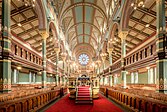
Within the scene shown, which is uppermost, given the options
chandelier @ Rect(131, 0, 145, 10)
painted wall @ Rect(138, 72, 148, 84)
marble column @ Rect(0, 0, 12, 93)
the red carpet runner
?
chandelier @ Rect(131, 0, 145, 10)

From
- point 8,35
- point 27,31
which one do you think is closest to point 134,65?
point 8,35

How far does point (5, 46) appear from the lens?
682 cm

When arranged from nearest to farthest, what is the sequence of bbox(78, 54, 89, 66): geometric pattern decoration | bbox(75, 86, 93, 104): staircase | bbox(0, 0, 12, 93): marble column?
bbox(0, 0, 12, 93): marble column
bbox(75, 86, 93, 104): staircase
bbox(78, 54, 89, 66): geometric pattern decoration

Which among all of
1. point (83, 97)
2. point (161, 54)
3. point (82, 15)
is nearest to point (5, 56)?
point (83, 97)

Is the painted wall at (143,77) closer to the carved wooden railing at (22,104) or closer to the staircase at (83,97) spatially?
the staircase at (83,97)

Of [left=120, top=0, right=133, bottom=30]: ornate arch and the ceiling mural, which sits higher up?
the ceiling mural

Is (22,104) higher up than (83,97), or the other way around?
(22,104)

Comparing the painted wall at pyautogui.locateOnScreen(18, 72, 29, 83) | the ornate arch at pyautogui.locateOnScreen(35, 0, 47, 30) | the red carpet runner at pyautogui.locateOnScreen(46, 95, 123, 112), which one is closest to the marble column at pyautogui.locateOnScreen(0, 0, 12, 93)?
the red carpet runner at pyautogui.locateOnScreen(46, 95, 123, 112)

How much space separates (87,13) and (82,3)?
4.08m

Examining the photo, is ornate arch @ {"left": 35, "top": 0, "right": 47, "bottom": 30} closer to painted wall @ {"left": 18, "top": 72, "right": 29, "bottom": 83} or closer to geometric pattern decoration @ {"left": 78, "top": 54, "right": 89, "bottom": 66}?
painted wall @ {"left": 18, "top": 72, "right": 29, "bottom": 83}

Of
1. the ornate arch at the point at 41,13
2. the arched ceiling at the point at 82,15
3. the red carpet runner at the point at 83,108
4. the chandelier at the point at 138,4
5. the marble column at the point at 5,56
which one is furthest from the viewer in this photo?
the arched ceiling at the point at 82,15

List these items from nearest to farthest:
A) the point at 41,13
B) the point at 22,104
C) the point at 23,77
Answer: the point at 22,104 → the point at 41,13 → the point at 23,77

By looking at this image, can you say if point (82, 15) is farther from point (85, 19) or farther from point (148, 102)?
point (148, 102)

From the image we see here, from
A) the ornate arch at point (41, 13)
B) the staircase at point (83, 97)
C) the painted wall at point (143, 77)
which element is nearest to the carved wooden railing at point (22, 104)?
the staircase at point (83, 97)
